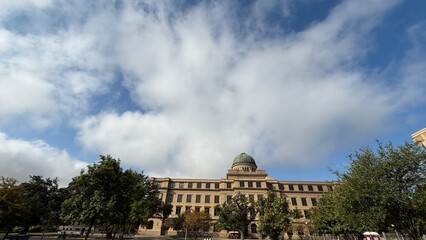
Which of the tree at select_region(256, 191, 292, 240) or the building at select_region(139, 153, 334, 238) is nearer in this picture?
the tree at select_region(256, 191, 292, 240)

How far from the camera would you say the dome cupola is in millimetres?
81762

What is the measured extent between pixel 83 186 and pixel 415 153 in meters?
29.5

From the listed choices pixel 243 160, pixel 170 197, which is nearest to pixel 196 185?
pixel 170 197

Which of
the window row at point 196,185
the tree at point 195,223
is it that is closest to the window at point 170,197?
the window row at point 196,185

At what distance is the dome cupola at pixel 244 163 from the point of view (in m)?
81.8

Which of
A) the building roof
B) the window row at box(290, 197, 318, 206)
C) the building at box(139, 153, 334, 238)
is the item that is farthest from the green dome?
the window row at box(290, 197, 318, 206)

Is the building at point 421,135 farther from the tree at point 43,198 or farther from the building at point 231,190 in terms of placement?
the tree at point 43,198

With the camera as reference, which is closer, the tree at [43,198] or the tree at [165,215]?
the tree at [43,198]

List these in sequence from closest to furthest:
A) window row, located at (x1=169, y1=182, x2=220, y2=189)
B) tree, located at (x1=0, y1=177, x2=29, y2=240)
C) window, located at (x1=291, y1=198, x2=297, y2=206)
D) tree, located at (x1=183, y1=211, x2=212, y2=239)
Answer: tree, located at (x1=0, y1=177, x2=29, y2=240) < tree, located at (x1=183, y1=211, x2=212, y2=239) < window, located at (x1=291, y1=198, x2=297, y2=206) < window row, located at (x1=169, y1=182, x2=220, y2=189)

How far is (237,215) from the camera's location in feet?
167

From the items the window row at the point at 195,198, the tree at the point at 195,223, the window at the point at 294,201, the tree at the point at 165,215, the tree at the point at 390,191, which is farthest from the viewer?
the window row at the point at 195,198

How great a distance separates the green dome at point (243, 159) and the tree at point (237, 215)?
30.3 m

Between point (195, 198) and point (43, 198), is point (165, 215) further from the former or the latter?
point (43, 198)

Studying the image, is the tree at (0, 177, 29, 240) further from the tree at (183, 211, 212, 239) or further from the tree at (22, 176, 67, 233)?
the tree at (183, 211, 212, 239)
